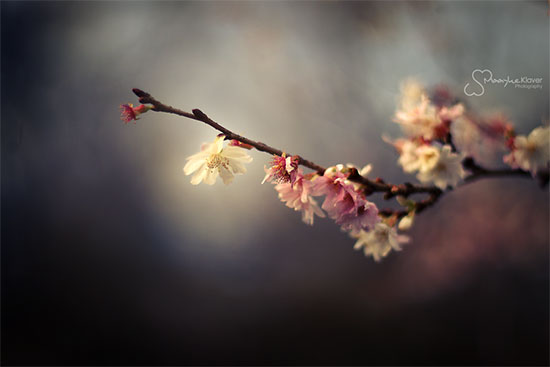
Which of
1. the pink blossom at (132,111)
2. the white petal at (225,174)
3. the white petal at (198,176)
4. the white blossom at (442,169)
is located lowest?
the white petal at (198,176)

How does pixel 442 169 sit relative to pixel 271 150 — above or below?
above

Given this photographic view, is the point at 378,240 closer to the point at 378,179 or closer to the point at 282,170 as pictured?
the point at 378,179

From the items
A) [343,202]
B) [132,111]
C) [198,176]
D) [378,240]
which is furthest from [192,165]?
[378,240]

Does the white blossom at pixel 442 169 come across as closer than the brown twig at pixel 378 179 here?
No

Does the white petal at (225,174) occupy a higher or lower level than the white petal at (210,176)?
higher

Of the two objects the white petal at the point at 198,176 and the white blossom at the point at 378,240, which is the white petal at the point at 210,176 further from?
the white blossom at the point at 378,240

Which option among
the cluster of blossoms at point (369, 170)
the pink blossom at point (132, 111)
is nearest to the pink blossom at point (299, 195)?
the cluster of blossoms at point (369, 170)

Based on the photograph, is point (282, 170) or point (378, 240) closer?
point (282, 170)

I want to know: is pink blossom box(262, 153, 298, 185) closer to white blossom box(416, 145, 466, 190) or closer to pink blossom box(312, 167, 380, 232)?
pink blossom box(312, 167, 380, 232)

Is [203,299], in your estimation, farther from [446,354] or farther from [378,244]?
[378,244]
